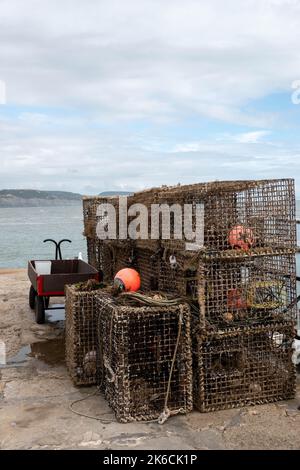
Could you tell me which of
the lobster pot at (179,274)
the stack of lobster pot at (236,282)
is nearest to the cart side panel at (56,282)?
the lobster pot at (179,274)

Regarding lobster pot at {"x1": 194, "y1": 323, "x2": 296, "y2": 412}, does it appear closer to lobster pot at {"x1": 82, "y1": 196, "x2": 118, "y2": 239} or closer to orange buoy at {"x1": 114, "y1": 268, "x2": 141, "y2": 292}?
orange buoy at {"x1": 114, "y1": 268, "x2": 141, "y2": 292}

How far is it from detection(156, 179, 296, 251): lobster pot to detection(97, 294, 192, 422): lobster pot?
0.75 metres

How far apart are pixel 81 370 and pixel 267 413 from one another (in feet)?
6.92

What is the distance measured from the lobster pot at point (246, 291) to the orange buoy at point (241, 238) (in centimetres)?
16

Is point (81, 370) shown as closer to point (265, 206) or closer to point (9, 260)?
point (265, 206)

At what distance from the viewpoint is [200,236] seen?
5129 millimetres

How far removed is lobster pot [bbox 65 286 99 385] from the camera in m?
5.94

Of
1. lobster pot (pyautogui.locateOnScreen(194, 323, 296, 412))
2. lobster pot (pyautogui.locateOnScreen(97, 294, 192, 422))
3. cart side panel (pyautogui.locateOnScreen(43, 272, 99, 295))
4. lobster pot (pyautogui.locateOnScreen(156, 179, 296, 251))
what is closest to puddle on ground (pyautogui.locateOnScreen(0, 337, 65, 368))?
cart side panel (pyautogui.locateOnScreen(43, 272, 99, 295))

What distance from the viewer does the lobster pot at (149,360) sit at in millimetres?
4902

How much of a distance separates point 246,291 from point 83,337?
1954mm

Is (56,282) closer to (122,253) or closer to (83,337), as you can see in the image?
(122,253)

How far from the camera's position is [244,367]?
527cm
